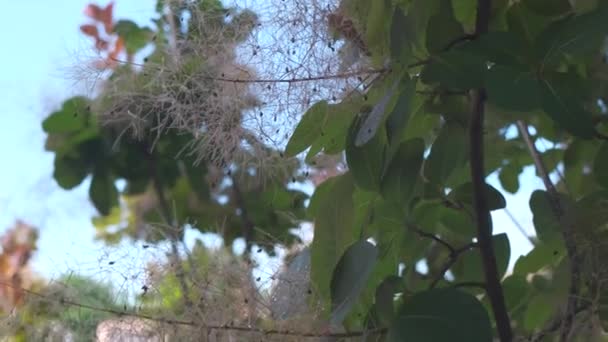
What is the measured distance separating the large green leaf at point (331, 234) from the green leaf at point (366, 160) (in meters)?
0.03

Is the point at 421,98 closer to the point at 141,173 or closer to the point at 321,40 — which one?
the point at 321,40

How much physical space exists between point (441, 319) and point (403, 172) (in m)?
0.09

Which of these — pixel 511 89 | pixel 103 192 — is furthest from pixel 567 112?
pixel 103 192

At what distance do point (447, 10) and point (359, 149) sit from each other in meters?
0.09

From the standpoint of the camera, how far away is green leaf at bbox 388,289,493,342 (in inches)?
16.8

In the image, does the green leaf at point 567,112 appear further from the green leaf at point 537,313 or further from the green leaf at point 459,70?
the green leaf at point 537,313

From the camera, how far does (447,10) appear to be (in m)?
0.49

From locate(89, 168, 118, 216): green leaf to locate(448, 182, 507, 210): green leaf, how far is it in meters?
0.48

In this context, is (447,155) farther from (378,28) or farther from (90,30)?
(90,30)

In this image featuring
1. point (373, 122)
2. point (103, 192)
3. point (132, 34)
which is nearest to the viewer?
point (373, 122)

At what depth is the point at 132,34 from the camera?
0.77 meters

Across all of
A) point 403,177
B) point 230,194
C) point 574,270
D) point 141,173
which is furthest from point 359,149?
point 141,173

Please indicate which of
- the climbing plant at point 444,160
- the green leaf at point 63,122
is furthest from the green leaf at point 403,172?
the green leaf at point 63,122

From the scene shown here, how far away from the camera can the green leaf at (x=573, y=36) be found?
44 centimetres
